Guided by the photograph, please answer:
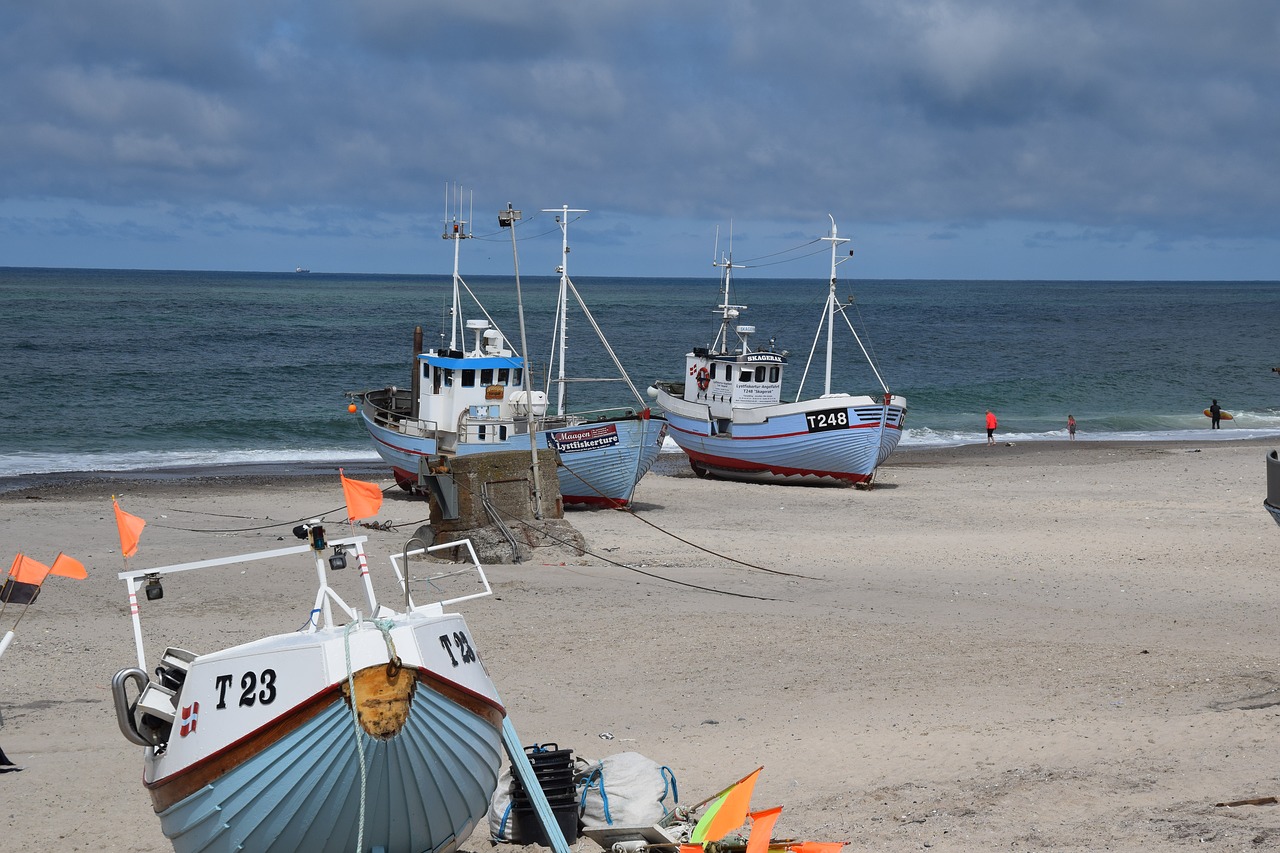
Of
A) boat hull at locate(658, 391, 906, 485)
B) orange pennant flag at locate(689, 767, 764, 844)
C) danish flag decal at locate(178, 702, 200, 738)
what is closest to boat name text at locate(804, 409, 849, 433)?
boat hull at locate(658, 391, 906, 485)

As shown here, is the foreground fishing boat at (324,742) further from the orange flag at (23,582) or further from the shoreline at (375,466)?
the shoreline at (375,466)

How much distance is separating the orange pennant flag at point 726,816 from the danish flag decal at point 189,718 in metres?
3.03

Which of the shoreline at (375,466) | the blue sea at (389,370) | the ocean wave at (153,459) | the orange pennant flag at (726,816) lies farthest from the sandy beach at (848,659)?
the blue sea at (389,370)

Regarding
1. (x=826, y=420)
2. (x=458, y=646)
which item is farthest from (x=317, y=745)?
(x=826, y=420)

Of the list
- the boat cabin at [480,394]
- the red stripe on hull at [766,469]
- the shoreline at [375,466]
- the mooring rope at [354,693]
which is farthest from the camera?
the shoreline at [375,466]

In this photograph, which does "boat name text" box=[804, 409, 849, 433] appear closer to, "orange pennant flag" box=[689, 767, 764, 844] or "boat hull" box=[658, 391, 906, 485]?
"boat hull" box=[658, 391, 906, 485]

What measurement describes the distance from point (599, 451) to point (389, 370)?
38733 millimetres

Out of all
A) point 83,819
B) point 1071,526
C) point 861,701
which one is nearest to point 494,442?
point 1071,526

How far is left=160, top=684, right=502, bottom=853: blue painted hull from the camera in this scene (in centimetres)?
660

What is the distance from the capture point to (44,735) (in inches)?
422

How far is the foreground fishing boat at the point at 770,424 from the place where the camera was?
28.8m

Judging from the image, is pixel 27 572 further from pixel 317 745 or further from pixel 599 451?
pixel 599 451

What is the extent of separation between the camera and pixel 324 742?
6.58 metres

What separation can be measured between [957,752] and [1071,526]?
42.6 feet
